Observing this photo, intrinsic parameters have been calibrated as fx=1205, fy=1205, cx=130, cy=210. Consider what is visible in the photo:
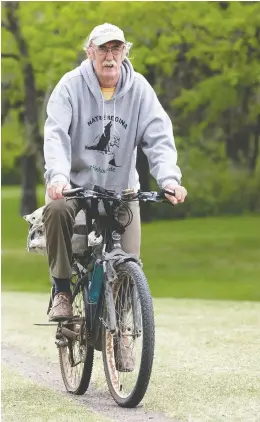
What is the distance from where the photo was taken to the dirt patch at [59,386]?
6098 mm

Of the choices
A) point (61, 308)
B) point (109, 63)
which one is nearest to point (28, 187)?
point (61, 308)

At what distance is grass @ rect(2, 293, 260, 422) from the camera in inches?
251

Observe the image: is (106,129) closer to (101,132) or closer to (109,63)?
(101,132)

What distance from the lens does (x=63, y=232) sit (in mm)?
6484

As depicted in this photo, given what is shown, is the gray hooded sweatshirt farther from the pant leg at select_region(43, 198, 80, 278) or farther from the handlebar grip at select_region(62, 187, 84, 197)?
the handlebar grip at select_region(62, 187, 84, 197)

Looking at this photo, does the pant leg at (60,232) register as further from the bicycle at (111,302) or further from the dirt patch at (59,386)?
the dirt patch at (59,386)

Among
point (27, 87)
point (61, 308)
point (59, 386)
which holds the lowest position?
point (59, 386)

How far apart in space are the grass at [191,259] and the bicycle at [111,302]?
45.1ft

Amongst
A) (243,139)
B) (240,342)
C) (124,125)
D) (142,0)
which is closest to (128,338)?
(124,125)

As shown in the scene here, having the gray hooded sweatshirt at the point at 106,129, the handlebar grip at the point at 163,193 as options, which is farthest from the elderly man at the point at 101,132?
the handlebar grip at the point at 163,193

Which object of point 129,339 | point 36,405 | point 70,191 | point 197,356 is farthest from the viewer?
point 197,356

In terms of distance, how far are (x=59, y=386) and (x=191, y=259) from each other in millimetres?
18479

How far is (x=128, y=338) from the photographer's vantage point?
642 cm

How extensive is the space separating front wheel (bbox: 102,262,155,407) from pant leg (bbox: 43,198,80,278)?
34 centimetres
